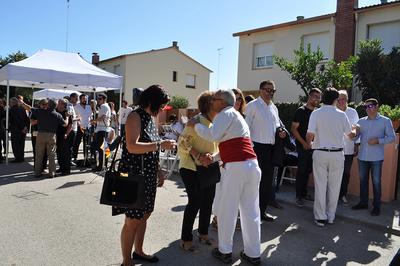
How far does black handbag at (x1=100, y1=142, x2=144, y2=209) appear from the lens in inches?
141

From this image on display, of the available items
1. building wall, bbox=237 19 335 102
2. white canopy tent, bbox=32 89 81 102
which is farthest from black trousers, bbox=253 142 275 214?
white canopy tent, bbox=32 89 81 102

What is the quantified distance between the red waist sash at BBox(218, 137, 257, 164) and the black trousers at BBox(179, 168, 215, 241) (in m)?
0.56

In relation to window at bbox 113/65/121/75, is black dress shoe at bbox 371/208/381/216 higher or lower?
lower

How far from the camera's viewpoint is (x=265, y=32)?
65.9 ft

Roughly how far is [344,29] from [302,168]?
38.7ft

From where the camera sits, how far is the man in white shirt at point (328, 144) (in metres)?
5.55

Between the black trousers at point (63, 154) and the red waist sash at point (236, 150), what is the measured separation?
20.6 ft

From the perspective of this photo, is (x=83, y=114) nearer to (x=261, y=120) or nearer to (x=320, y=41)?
(x=261, y=120)

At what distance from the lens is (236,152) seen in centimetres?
403

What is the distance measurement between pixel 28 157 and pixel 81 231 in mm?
8045

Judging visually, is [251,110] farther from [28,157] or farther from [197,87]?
[197,87]

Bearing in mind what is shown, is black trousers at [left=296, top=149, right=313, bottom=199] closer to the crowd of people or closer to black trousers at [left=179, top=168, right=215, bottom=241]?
the crowd of people

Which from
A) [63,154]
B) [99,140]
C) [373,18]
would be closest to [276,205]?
[99,140]

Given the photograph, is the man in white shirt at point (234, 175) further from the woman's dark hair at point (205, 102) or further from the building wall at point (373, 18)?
the building wall at point (373, 18)
